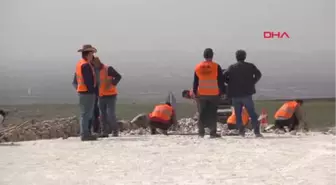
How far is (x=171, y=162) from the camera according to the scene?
9.12 meters

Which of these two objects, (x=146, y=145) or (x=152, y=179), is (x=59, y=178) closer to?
(x=152, y=179)

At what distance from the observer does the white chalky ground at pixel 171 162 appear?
311 inches

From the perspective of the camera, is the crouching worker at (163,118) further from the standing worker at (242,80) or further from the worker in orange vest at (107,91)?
the standing worker at (242,80)

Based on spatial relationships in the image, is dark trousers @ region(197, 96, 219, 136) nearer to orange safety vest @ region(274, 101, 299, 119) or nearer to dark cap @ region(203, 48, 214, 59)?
dark cap @ region(203, 48, 214, 59)

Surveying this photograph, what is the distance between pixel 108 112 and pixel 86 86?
155 cm

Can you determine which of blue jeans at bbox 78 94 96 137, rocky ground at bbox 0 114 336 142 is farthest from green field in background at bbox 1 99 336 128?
blue jeans at bbox 78 94 96 137

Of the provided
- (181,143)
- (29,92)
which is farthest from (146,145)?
(29,92)

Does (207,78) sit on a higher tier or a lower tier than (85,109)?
higher

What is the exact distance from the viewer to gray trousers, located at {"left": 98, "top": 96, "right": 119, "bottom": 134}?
1350 cm

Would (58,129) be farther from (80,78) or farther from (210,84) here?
(210,84)

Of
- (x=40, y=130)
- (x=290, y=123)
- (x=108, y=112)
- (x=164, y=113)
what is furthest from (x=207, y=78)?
(x=40, y=130)

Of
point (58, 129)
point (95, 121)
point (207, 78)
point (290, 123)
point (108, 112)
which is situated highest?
point (207, 78)

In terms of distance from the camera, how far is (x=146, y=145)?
11.1 metres

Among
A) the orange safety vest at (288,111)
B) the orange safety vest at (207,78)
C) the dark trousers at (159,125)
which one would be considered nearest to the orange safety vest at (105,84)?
the orange safety vest at (207,78)
